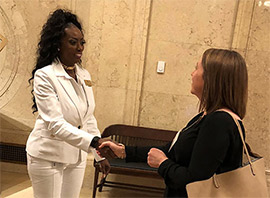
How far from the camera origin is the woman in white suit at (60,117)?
6.00 ft

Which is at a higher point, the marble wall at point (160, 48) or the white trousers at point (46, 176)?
the marble wall at point (160, 48)

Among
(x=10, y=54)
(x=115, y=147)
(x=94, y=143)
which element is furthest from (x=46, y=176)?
(x=10, y=54)

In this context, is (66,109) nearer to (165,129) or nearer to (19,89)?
(165,129)

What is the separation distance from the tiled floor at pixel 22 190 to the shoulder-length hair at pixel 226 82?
9.66 ft

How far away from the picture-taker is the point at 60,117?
5.98 feet

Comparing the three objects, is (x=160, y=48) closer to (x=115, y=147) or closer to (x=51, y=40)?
(x=51, y=40)

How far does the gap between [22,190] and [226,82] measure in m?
3.32

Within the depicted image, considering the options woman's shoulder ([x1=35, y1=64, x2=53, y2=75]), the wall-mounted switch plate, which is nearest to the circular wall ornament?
the wall-mounted switch plate

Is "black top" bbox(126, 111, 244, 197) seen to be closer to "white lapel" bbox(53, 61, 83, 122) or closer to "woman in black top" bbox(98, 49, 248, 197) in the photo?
"woman in black top" bbox(98, 49, 248, 197)

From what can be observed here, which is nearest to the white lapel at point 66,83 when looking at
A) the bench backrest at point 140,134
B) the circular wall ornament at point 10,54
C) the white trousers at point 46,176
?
the white trousers at point 46,176

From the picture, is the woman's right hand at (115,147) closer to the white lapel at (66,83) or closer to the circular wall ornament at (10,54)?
the white lapel at (66,83)

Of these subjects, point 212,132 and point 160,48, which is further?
point 160,48

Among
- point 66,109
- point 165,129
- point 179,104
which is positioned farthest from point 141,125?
point 66,109

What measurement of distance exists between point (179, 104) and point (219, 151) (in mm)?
2976
